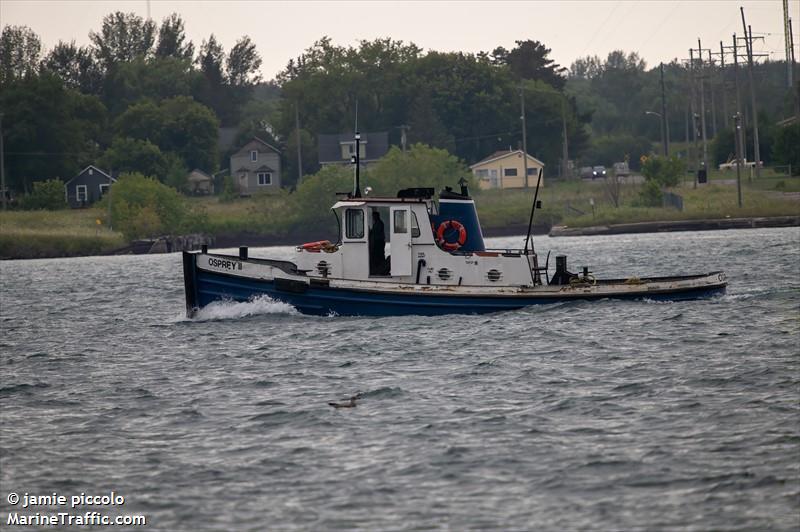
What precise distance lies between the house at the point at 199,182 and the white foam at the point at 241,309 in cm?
10266

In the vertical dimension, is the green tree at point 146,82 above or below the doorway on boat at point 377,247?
above

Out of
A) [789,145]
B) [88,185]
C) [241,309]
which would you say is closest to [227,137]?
[88,185]

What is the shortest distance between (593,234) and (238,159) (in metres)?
54.8

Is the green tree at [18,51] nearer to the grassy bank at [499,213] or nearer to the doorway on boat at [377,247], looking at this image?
the grassy bank at [499,213]

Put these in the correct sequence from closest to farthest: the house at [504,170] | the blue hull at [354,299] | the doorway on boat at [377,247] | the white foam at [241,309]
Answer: the blue hull at [354,299] → the doorway on boat at [377,247] → the white foam at [241,309] → the house at [504,170]

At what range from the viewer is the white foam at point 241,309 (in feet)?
102

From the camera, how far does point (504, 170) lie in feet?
431

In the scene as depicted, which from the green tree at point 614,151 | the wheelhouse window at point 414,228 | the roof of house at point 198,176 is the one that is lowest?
the wheelhouse window at point 414,228

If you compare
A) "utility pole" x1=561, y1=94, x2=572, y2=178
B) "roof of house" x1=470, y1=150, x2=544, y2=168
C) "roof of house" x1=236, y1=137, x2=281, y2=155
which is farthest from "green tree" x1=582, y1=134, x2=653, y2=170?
"roof of house" x1=236, y1=137, x2=281, y2=155

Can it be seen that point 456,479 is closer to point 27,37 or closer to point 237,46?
point 27,37

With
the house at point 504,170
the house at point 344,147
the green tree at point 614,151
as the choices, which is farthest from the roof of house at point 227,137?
the green tree at point 614,151

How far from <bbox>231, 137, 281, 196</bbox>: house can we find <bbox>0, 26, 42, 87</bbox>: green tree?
3574 cm

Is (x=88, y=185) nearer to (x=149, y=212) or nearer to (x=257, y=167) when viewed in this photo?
(x=257, y=167)

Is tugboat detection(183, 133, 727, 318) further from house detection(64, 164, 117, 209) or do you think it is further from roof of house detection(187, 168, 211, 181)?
roof of house detection(187, 168, 211, 181)
